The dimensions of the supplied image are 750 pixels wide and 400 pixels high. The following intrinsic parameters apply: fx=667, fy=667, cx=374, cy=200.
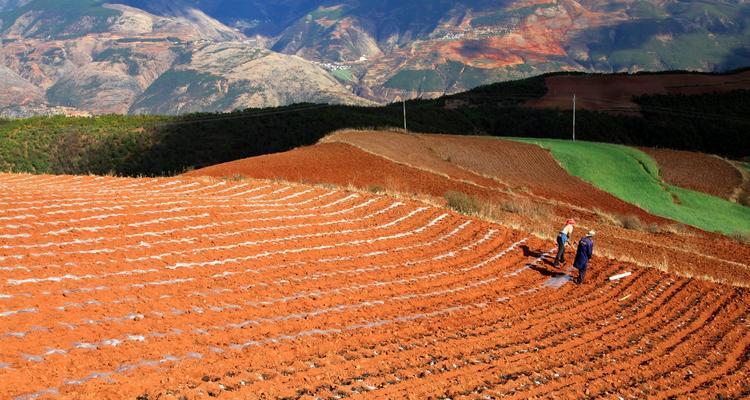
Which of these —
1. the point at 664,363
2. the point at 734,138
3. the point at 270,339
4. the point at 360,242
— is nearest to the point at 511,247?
the point at 360,242

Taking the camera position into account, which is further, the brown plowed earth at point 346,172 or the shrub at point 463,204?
the brown plowed earth at point 346,172

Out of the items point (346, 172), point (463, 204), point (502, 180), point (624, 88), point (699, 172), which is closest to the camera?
point (463, 204)

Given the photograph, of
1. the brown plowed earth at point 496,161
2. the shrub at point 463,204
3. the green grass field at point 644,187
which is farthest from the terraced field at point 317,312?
the green grass field at point 644,187

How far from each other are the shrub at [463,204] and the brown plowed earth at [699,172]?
2425 cm

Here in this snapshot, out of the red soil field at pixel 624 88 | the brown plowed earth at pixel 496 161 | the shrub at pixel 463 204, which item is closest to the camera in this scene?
the shrub at pixel 463 204

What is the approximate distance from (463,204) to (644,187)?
2192 cm

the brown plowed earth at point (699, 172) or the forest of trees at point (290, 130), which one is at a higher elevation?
the forest of trees at point (290, 130)

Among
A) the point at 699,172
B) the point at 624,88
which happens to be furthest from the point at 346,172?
the point at 624,88

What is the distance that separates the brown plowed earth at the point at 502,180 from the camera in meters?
22.3

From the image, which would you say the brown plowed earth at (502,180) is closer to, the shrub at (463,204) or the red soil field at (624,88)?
the shrub at (463,204)

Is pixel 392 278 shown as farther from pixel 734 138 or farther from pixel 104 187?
pixel 734 138

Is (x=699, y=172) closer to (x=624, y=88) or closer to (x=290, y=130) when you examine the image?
(x=290, y=130)

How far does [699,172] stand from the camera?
48.5m

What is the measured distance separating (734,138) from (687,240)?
53394 millimetres
